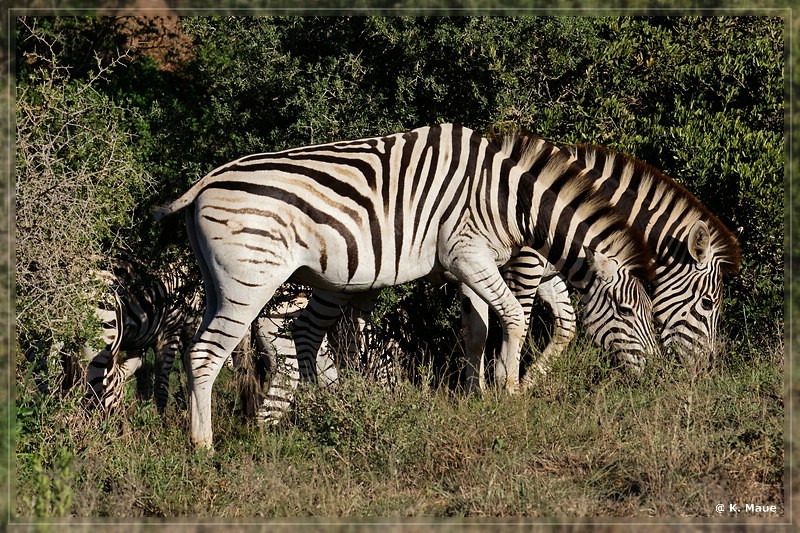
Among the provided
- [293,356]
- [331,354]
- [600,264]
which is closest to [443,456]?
[600,264]

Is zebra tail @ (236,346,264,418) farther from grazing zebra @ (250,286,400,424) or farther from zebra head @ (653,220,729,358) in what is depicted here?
zebra head @ (653,220,729,358)

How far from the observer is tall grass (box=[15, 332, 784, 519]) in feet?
18.3

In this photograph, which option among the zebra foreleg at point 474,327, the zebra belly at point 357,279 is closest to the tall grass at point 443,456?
the zebra belly at point 357,279

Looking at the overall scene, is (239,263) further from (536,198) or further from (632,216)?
(632,216)

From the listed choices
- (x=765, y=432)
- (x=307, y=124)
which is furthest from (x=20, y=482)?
(x=765, y=432)

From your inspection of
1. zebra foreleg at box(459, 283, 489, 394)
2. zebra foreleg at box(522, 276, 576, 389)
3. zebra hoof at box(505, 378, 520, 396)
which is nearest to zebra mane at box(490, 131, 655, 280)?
zebra foreleg at box(459, 283, 489, 394)

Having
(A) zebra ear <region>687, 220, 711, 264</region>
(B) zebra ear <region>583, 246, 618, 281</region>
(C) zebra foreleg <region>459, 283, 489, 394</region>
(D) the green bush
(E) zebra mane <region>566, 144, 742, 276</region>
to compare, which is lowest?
(C) zebra foreleg <region>459, 283, 489, 394</region>

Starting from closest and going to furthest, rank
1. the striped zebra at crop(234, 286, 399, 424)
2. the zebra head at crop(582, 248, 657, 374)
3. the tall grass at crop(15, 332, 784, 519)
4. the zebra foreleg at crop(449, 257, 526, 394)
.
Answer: the tall grass at crop(15, 332, 784, 519)
the zebra foreleg at crop(449, 257, 526, 394)
the zebra head at crop(582, 248, 657, 374)
the striped zebra at crop(234, 286, 399, 424)

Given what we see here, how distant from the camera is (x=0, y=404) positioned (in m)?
6.30

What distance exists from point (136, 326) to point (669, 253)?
16.2ft

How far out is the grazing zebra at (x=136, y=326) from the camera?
27.6ft

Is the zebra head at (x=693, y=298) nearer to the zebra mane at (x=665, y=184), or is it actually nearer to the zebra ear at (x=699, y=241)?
the zebra ear at (x=699, y=241)

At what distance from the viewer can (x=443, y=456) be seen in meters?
6.07

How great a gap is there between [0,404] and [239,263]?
5.84 feet
